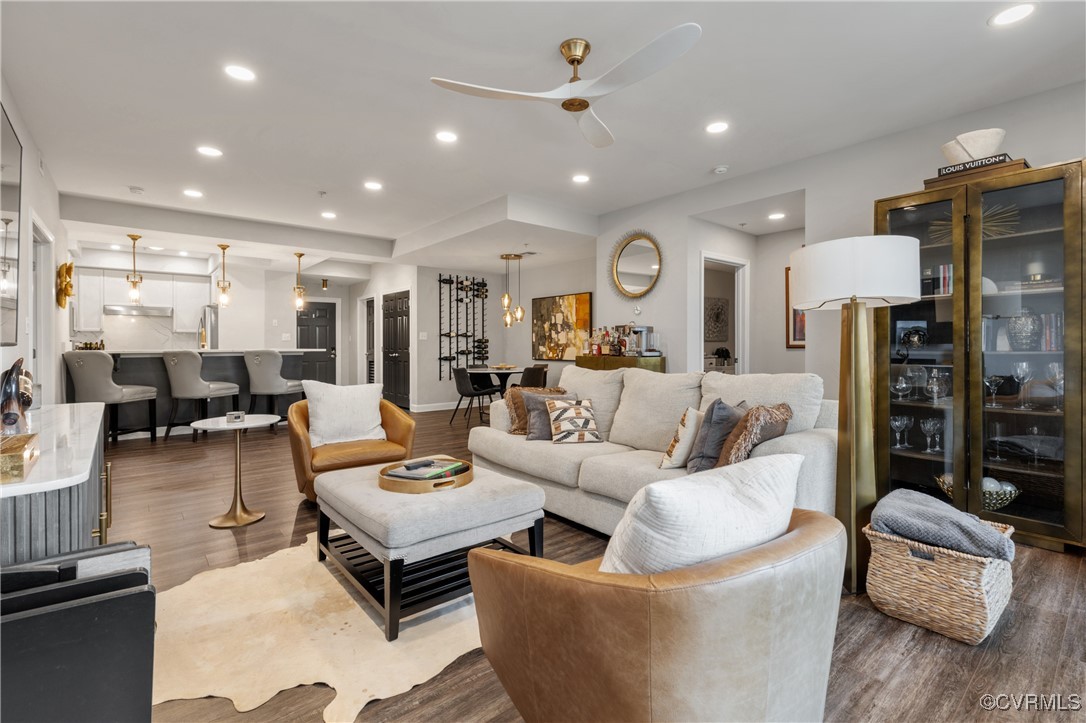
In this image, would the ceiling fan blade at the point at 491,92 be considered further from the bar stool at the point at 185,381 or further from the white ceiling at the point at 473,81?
the bar stool at the point at 185,381

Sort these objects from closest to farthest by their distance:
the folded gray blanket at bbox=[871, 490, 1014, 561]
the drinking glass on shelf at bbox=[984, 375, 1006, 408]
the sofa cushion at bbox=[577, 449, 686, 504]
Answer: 1. the folded gray blanket at bbox=[871, 490, 1014, 561]
2. the sofa cushion at bbox=[577, 449, 686, 504]
3. the drinking glass on shelf at bbox=[984, 375, 1006, 408]

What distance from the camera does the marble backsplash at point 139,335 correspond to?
8.19 m

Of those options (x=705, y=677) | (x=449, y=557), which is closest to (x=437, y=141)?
(x=449, y=557)

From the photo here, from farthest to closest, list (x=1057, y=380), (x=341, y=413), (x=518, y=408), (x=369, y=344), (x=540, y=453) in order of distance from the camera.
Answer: (x=369, y=344), (x=518, y=408), (x=341, y=413), (x=540, y=453), (x=1057, y=380)

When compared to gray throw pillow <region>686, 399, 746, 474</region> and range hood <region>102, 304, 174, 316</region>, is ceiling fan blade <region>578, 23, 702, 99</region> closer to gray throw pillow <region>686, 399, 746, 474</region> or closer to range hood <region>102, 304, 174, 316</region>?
gray throw pillow <region>686, 399, 746, 474</region>

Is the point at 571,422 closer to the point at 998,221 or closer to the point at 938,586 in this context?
the point at 938,586

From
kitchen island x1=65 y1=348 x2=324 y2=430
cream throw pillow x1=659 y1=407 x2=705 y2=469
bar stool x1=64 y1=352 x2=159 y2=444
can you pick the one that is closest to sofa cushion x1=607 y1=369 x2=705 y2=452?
cream throw pillow x1=659 y1=407 x2=705 y2=469

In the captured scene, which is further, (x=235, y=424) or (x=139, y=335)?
(x=139, y=335)

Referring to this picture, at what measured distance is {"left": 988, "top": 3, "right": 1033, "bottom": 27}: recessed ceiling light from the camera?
2396 millimetres

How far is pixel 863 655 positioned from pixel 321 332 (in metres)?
11.0

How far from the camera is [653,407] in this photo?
329cm

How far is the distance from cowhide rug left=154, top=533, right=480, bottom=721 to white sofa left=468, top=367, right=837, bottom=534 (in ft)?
3.13

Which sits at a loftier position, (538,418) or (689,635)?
(538,418)

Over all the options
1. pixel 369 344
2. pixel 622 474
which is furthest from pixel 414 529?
pixel 369 344
